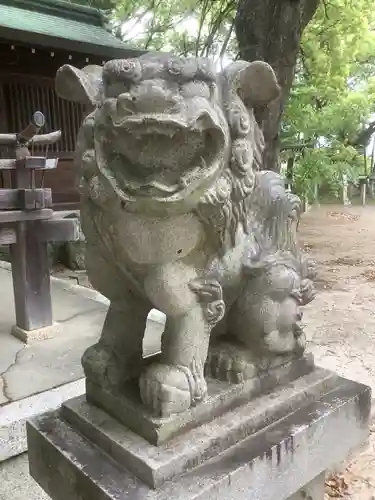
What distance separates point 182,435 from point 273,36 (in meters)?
3.79

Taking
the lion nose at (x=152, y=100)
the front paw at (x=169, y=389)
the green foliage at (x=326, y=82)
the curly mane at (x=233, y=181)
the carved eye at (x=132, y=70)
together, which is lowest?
the front paw at (x=169, y=389)

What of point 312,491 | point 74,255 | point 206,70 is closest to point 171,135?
point 206,70

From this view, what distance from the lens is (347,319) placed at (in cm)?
436

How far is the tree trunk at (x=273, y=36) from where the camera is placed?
4.03 meters

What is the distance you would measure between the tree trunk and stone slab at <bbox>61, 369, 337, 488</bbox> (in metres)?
2.91

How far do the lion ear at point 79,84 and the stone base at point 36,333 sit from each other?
94.8 inches

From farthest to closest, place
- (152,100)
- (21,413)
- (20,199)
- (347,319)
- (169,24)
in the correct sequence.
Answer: (169,24) < (347,319) < (20,199) < (21,413) < (152,100)

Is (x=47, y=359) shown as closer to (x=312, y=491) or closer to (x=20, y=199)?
(x=20, y=199)

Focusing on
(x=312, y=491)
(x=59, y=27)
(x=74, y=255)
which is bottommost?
(x=74, y=255)

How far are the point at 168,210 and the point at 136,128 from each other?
0.53 ft

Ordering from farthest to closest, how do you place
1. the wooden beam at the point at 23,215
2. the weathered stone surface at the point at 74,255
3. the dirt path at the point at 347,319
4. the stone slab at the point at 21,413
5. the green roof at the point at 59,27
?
the weathered stone surface at the point at 74,255 < the green roof at the point at 59,27 < the wooden beam at the point at 23,215 < the dirt path at the point at 347,319 < the stone slab at the point at 21,413

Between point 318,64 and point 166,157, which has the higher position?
point 318,64

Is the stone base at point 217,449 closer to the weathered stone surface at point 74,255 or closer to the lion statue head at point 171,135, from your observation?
the lion statue head at point 171,135

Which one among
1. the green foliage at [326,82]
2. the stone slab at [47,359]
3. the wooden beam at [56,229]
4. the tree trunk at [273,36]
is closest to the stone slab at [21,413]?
the stone slab at [47,359]
